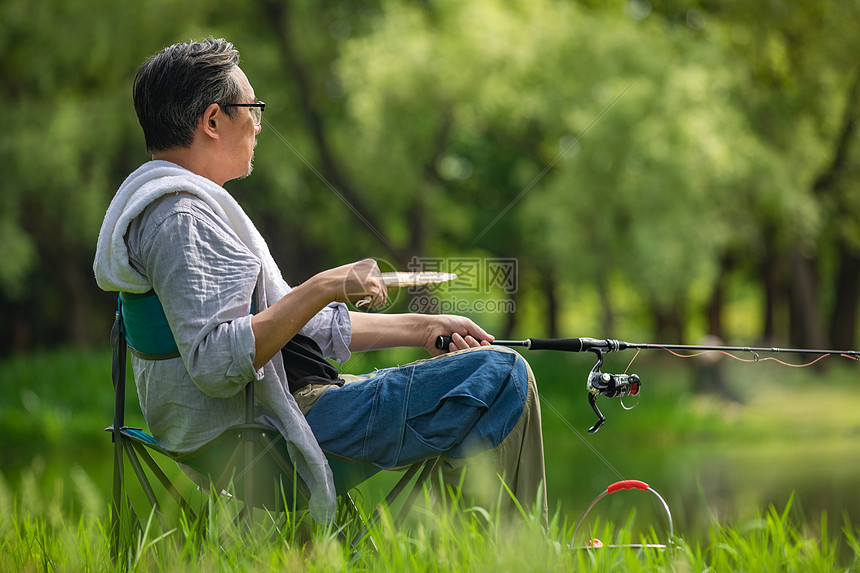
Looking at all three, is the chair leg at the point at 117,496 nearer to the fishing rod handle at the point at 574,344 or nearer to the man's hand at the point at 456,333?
the man's hand at the point at 456,333

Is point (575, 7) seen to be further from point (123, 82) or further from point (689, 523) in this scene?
point (689, 523)

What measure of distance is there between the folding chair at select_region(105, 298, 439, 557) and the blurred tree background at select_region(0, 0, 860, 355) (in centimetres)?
613

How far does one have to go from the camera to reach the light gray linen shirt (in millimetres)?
1688

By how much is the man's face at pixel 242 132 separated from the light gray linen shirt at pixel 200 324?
0.22 m

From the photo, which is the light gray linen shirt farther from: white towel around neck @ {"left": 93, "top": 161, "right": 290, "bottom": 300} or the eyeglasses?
the eyeglasses

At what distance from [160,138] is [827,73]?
975cm

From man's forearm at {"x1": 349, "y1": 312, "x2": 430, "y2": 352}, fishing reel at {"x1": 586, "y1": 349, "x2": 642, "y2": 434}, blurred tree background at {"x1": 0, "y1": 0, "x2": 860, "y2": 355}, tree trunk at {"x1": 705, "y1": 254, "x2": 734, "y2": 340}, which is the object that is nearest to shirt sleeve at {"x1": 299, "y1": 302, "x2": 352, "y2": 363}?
man's forearm at {"x1": 349, "y1": 312, "x2": 430, "y2": 352}

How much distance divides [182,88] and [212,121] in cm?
10

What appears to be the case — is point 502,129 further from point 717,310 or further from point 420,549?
point 420,549


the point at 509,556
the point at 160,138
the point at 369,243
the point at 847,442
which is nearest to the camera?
the point at 509,556

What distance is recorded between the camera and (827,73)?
32.5 feet

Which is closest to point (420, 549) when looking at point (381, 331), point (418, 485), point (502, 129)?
point (418, 485)

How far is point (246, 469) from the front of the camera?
70.2 inches

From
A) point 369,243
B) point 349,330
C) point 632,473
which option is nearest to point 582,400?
point 632,473
